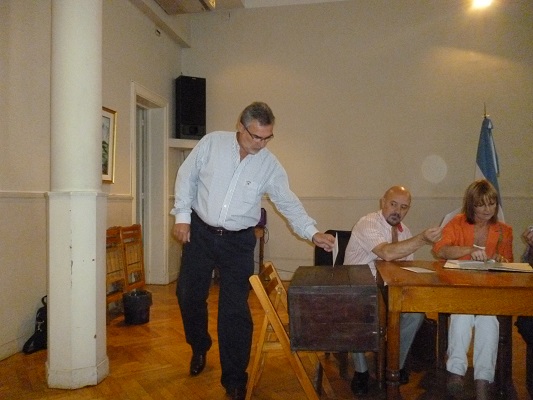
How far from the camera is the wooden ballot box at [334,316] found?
1591 millimetres

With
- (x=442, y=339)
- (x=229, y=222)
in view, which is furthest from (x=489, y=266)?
(x=229, y=222)

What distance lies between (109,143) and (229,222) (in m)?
2.14

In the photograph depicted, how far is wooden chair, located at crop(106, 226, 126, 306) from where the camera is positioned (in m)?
3.63

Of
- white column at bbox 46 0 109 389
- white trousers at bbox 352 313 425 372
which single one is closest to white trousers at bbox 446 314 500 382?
white trousers at bbox 352 313 425 372

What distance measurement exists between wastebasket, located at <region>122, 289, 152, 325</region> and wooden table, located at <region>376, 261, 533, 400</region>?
2303 mm

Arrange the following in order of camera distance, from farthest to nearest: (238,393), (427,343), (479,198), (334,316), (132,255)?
(132,255) → (427,343) → (479,198) → (238,393) → (334,316)

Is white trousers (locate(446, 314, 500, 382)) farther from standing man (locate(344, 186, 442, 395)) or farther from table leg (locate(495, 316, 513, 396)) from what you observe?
standing man (locate(344, 186, 442, 395))

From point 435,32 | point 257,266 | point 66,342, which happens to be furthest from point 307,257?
point 66,342

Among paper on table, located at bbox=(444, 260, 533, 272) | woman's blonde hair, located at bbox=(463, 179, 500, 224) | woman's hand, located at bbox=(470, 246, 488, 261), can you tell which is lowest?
paper on table, located at bbox=(444, 260, 533, 272)

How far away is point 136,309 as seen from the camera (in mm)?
3463

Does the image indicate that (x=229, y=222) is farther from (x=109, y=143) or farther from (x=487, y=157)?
(x=487, y=157)

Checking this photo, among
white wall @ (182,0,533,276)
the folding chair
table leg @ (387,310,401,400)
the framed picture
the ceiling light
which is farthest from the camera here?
white wall @ (182,0,533,276)

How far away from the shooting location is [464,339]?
210cm

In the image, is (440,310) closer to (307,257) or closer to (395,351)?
(395,351)
